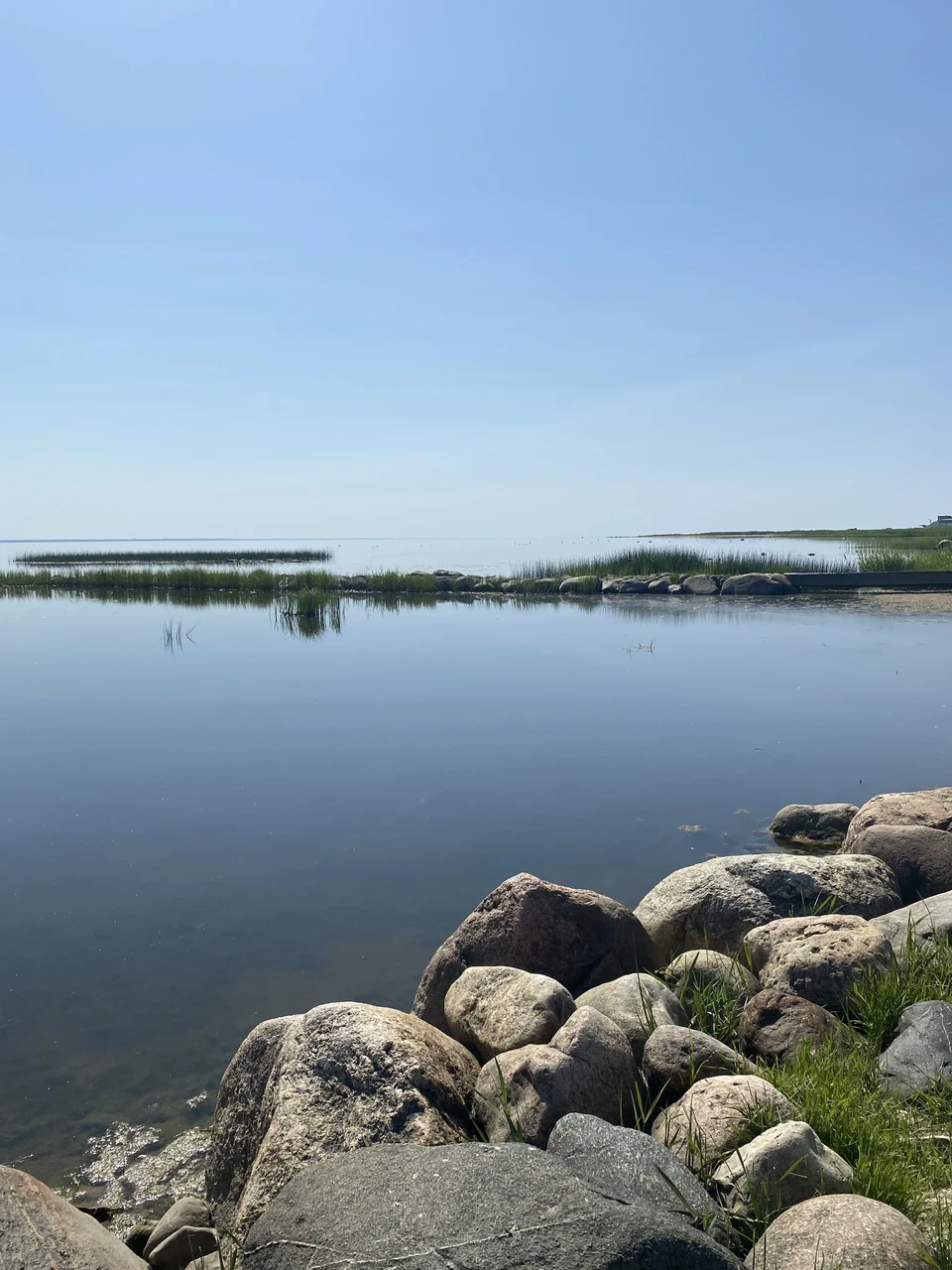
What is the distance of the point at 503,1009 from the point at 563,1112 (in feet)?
3.08

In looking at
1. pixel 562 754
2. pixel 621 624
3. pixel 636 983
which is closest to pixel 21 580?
pixel 621 624

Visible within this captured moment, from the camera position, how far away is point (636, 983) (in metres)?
4.79

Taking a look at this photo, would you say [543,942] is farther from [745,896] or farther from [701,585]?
[701,585]

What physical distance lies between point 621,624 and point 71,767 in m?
18.5

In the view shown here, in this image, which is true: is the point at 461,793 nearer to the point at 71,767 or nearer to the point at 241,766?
the point at 241,766

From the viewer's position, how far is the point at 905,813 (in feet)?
25.6

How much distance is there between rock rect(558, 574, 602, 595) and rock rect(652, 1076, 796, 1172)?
113ft

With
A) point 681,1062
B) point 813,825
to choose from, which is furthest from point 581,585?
point 681,1062

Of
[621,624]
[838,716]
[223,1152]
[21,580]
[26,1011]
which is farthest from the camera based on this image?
[21,580]

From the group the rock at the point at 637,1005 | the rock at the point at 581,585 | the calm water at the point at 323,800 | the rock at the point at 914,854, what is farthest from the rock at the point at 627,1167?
the rock at the point at 581,585

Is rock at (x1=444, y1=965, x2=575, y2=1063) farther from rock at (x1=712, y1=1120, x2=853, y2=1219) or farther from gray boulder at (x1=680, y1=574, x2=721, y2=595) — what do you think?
gray boulder at (x1=680, y1=574, x2=721, y2=595)

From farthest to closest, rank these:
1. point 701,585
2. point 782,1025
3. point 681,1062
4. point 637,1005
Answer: point 701,585, point 637,1005, point 782,1025, point 681,1062

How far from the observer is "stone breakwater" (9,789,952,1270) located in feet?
8.69

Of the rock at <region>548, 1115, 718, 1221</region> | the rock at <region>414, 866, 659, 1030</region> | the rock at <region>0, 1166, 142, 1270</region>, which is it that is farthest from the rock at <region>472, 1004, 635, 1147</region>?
the rock at <region>414, 866, 659, 1030</region>
